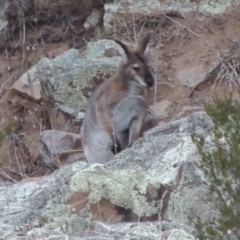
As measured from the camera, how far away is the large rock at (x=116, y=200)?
5297mm

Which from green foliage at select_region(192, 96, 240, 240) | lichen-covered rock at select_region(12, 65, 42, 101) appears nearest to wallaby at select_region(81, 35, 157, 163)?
lichen-covered rock at select_region(12, 65, 42, 101)

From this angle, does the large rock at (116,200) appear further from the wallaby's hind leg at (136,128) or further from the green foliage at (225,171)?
the wallaby's hind leg at (136,128)

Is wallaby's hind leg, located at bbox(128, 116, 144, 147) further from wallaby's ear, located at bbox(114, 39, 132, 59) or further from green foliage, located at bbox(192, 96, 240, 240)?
green foliage, located at bbox(192, 96, 240, 240)

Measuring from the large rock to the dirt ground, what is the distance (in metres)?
3.44

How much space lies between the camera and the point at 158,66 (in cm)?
1070

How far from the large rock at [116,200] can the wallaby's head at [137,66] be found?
2.76 metres

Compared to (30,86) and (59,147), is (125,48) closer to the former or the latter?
(59,147)

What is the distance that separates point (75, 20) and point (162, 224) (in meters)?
7.08

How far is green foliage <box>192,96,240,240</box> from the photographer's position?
452 centimetres

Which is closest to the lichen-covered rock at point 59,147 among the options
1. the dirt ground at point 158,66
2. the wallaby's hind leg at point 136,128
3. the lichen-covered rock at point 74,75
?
the dirt ground at point 158,66

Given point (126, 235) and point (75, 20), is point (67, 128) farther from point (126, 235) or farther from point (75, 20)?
point (126, 235)

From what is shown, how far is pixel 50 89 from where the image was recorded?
35.1 feet

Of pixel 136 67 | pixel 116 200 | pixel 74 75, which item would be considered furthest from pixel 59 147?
pixel 116 200

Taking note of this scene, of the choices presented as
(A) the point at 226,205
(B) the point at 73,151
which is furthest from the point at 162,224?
(B) the point at 73,151
